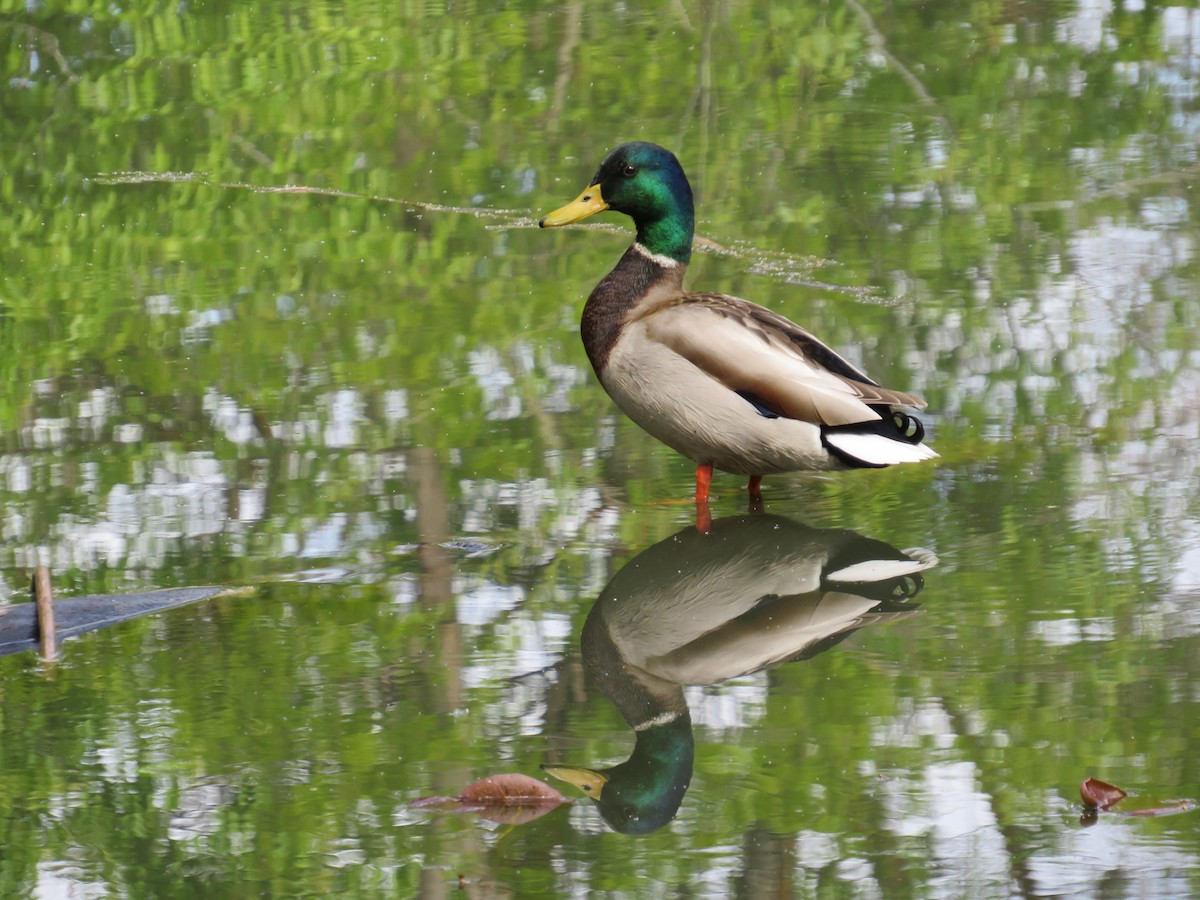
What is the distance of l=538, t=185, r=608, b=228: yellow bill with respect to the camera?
227 inches

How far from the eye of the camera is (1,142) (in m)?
10.7

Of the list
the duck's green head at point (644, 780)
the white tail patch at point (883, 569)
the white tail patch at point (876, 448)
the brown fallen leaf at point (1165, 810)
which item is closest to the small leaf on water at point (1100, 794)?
the brown fallen leaf at point (1165, 810)

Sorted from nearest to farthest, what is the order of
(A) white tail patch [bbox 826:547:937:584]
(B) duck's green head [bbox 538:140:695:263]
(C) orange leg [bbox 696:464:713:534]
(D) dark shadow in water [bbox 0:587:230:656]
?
(D) dark shadow in water [bbox 0:587:230:656], (A) white tail patch [bbox 826:547:937:584], (C) orange leg [bbox 696:464:713:534], (B) duck's green head [bbox 538:140:695:263]

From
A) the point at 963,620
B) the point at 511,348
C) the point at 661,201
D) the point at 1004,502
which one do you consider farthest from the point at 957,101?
the point at 963,620

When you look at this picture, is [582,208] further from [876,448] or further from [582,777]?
[582,777]

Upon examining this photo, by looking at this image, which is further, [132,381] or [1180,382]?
[132,381]

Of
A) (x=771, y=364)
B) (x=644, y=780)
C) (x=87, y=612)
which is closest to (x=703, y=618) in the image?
(x=644, y=780)

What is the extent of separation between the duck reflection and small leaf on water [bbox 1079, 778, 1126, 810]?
2.44 feet

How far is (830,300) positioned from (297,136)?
438cm

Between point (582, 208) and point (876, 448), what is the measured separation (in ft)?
4.51

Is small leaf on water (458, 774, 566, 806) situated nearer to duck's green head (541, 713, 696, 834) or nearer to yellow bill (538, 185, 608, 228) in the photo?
duck's green head (541, 713, 696, 834)

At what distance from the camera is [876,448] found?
5.00 m

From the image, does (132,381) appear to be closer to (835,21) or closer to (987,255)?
(987,255)

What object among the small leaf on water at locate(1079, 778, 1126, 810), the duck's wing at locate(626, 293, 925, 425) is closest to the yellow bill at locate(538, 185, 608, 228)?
the duck's wing at locate(626, 293, 925, 425)
